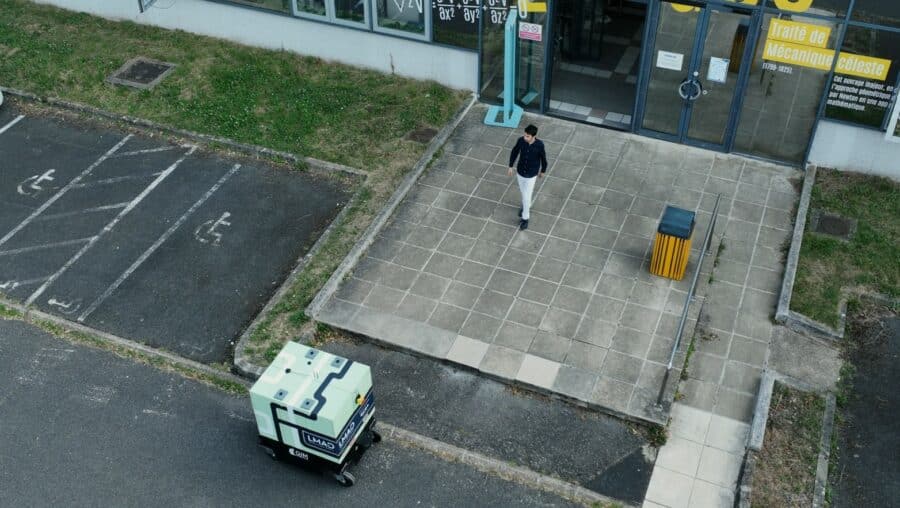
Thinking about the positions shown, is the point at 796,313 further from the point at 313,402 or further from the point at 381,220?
the point at 313,402

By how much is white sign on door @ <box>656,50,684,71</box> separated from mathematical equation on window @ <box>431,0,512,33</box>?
265 centimetres

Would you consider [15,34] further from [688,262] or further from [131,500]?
[688,262]

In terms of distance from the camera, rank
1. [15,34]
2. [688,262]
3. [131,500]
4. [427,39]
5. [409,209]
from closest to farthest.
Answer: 1. [131,500]
2. [688,262]
3. [409,209]
4. [427,39]
5. [15,34]

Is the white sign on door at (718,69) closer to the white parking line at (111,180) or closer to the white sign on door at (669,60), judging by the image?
the white sign on door at (669,60)

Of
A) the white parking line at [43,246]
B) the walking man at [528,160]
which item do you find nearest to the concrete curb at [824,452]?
the walking man at [528,160]

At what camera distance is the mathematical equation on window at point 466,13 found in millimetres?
14625

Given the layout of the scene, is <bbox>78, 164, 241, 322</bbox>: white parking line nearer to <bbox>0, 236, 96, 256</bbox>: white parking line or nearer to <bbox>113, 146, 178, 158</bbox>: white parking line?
<bbox>0, 236, 96, 256</bbox>: white parking line

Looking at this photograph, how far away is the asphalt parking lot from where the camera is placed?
11.9m

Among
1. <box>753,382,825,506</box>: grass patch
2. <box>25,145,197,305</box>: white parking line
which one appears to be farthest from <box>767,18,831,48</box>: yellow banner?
<box>25,145,197,305</box>: white parking line

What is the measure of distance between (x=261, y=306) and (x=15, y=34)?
9905 millimetres

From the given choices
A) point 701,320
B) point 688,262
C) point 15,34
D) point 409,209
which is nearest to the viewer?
point 701,320

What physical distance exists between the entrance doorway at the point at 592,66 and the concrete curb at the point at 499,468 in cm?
712

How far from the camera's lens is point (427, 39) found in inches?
613

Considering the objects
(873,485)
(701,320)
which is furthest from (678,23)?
(873,485)
